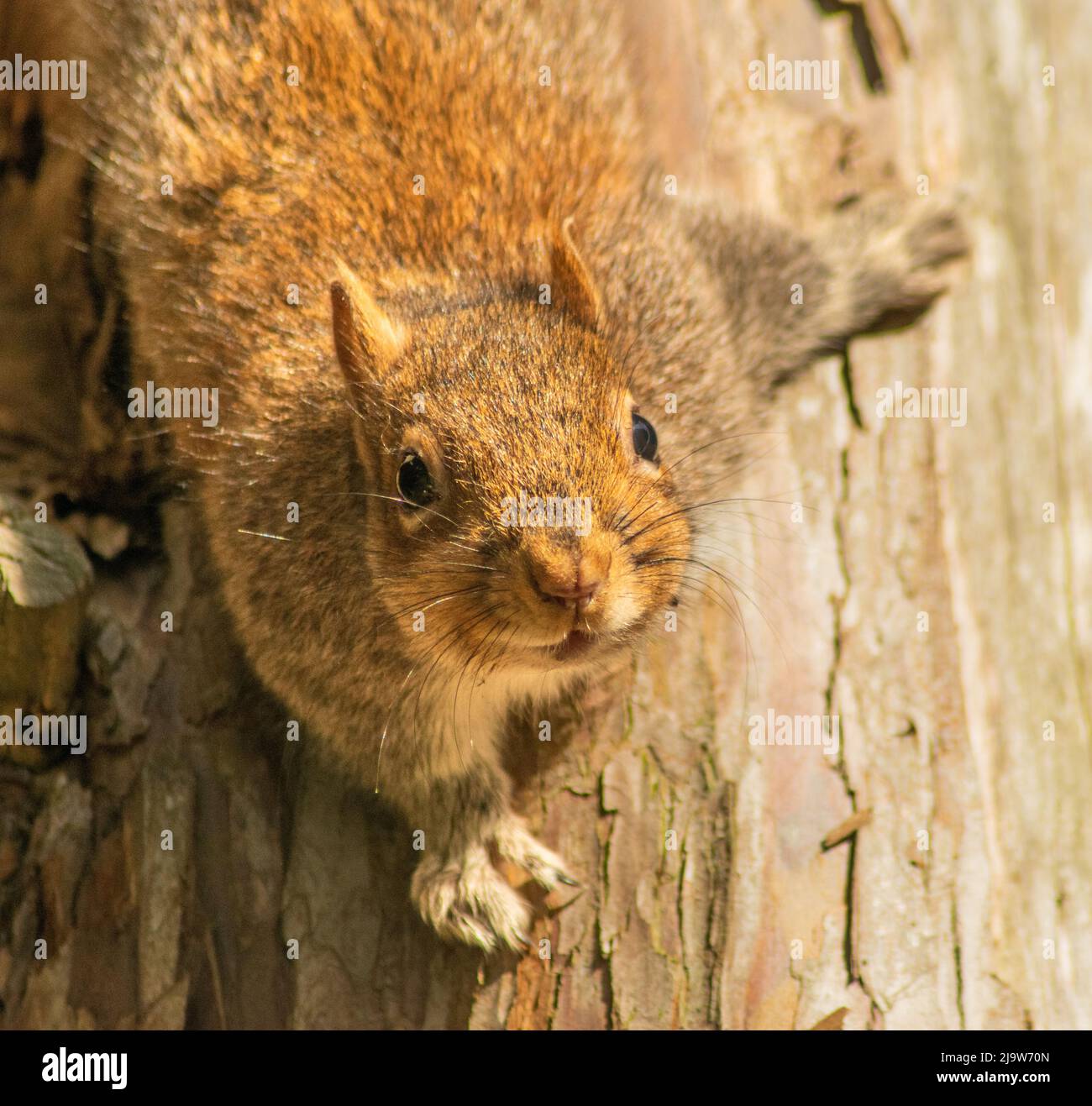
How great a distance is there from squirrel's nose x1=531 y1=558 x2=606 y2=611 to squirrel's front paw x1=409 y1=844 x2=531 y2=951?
940 millimetres

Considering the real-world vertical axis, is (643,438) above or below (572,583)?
above

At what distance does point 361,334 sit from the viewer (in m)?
3.95

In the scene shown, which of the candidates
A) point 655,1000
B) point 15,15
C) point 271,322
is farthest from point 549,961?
point 15,15

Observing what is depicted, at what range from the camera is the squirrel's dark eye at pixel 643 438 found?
3939mm

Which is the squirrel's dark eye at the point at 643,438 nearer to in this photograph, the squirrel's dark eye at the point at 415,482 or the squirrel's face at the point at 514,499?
the squirrel's face at the point at 514,499

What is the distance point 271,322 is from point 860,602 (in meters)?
2.10

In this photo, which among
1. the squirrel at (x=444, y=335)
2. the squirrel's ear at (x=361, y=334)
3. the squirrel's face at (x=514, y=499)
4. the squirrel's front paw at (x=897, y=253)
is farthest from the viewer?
the squirrel's front paw at (x=897, y=253)

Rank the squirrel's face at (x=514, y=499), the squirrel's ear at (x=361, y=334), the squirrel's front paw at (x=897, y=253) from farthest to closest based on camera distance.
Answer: the squirrel's front paw at (x=897, y=253), the squirrel's ear at (x=361, y=334), the squirrel's face at (x=514, y=499)

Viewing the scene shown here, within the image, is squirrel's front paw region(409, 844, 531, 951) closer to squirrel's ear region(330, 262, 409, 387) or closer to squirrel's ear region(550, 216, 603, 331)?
squirrel's ear region(330, 262, 409, 387)

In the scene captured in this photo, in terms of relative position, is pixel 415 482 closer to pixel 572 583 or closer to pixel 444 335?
pixel 444 335

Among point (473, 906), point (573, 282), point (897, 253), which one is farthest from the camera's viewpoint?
point (897, 253)

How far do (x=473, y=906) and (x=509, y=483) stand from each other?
1.19 metres

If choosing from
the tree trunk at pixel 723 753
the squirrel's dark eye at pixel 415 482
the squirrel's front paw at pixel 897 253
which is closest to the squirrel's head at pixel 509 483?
the squirrel's dark eye at pixel 415 482

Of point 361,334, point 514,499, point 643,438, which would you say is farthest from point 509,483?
point 361,334
